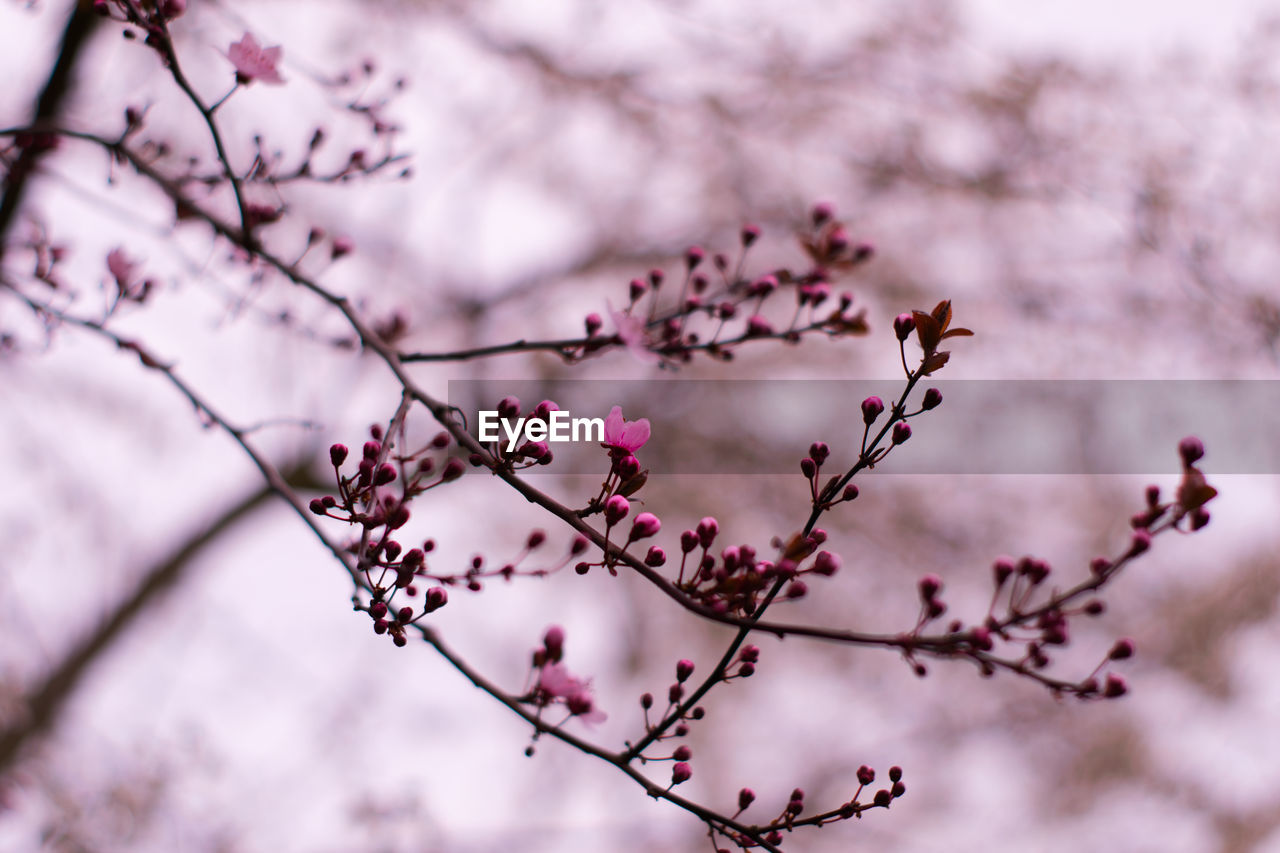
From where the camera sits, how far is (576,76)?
A: 5.09 metres

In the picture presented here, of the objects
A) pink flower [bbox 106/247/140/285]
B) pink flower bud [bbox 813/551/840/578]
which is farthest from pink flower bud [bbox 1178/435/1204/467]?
pink flower [bbox 106/247/140/285]

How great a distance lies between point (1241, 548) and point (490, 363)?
491 centimetres

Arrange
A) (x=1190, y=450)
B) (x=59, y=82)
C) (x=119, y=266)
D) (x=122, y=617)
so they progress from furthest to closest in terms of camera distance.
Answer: (x=122, y=617) < (x=59, y=82) < (x=119, y=266) < (x=1190, y=450)

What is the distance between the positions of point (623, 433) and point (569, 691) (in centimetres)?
37

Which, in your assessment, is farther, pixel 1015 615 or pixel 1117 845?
pixel 1117 845

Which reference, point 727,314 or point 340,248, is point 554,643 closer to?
point 727,314

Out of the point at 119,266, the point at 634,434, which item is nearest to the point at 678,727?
the point at 634,434

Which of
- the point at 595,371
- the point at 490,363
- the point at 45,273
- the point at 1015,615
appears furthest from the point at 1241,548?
the point at 45,273

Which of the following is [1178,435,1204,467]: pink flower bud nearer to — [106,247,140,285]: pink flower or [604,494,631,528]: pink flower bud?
[604,494,631,528]: pink flower bud

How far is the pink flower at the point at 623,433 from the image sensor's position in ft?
3.35

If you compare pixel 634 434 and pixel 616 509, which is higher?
pixel 634 434

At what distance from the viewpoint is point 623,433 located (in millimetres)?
1033

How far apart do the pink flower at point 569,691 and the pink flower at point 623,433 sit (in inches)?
13.1

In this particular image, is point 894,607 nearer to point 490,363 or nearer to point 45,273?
point 490,363
